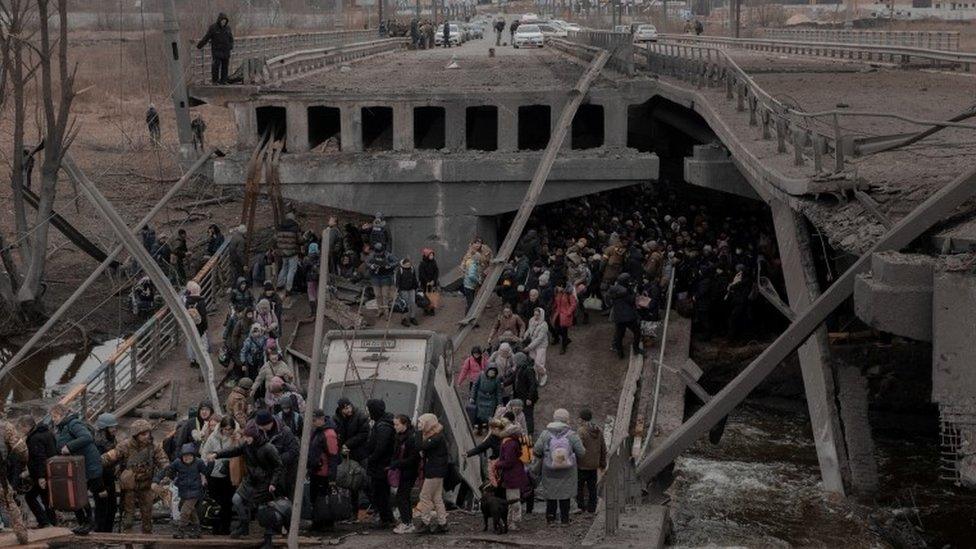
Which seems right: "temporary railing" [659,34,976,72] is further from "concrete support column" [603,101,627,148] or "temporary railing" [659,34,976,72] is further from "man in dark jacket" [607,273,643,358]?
"man in dark jacket" [607,273,643,358]

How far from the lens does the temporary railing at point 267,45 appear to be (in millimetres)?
33875

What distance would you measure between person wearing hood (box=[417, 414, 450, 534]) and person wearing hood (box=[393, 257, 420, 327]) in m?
10.7

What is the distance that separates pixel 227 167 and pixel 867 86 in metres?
13.3

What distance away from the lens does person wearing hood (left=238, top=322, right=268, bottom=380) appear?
21469 mm

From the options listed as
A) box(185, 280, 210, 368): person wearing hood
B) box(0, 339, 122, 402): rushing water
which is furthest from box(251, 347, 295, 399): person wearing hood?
box(0, 339, 122, 402): rushing water

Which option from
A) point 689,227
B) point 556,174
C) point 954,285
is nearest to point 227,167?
point 556,174

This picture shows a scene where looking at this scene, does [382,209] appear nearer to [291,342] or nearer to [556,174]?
[556,174]

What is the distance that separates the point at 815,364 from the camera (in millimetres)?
18250

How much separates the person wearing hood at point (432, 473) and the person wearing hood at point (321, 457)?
0.79m

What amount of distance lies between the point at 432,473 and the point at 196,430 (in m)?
2.26

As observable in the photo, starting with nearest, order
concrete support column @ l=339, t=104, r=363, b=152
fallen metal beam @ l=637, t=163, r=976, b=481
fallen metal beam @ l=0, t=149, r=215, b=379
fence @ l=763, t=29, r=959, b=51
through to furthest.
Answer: fallen metal beam @ l=637, t=163, r=976, b=481, fallen metal beam @ l=0, t=149, r=215, b=379, concrete support column @ l=339, t=104, r=363, b=152, fence @ l=763, t=29, r=959, b=51

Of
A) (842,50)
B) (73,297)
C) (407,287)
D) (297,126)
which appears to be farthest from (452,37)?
(73,297)

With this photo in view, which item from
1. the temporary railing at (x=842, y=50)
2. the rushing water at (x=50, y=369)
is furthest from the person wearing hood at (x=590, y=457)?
the rushing water at (x=50, y=369)

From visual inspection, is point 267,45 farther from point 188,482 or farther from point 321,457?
point 321,457
